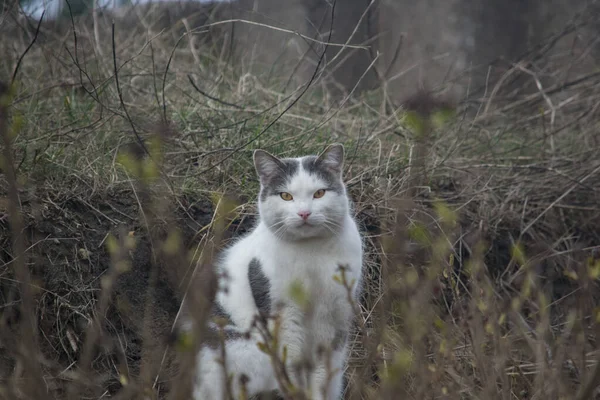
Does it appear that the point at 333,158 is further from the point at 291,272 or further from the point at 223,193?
the point at 223,193

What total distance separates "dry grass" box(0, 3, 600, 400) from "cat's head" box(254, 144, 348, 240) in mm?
220

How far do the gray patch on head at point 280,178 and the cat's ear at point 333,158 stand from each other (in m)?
0.12

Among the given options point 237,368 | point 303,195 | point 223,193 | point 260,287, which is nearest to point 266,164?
point 303,195

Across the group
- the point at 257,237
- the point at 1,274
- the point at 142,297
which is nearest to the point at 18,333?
the point at 1,274

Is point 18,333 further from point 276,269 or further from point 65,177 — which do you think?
point 276,269

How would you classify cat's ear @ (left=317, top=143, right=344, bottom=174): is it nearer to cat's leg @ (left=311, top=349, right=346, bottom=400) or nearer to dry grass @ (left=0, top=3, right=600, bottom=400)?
dry grass @ (left=0, top=3, right=600, bottom=400)

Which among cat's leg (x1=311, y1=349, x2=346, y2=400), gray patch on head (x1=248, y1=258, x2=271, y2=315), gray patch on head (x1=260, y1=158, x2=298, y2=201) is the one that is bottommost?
cat's leg (x1=311, y1=349, x2=346, y2=400)

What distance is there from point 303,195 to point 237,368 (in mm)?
738

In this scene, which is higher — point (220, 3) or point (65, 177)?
point (220, 3)

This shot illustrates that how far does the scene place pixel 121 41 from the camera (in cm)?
476

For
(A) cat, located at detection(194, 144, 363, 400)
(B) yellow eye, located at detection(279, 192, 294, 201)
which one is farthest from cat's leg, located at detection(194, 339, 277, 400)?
(B) yellow eye, located at detection(279, 192, 294, 201)

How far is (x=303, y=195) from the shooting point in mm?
2676

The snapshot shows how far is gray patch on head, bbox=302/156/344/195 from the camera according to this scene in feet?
8.94

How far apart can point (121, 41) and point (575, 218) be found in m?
3.38
